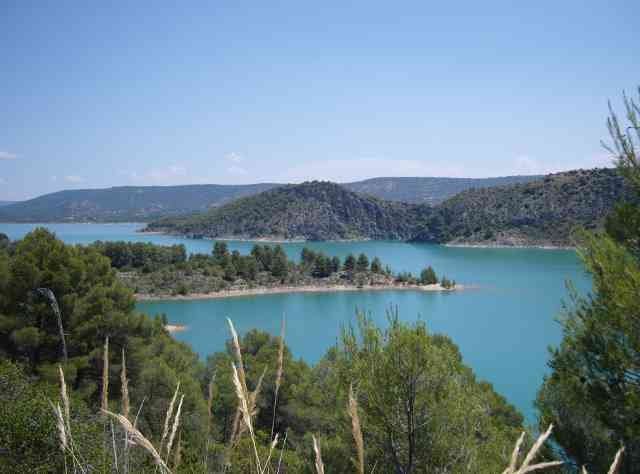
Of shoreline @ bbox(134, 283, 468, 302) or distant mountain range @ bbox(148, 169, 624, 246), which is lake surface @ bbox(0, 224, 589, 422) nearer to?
shoreline @ bbox(134, 283, 468, 302)

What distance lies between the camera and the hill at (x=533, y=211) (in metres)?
81.2

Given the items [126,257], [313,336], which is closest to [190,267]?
[126,257]

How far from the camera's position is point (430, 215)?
120m

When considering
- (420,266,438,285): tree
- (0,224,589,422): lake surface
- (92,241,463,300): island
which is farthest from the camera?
(420,266,438,285): tree

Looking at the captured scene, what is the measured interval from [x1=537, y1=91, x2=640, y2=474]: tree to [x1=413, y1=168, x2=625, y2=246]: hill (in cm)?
7544

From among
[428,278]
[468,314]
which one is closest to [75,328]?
[468,314]

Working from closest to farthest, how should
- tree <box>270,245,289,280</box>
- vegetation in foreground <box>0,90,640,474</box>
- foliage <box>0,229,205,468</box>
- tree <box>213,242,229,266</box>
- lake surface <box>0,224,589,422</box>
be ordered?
vegetation in foreground <box>0,90,640,474</box>, foliage <box>0,229,205,468</box>, lake surface <box>0,224,589,422</box>, tree <box>270,245,289,280</box>, tree <box>213,242,229,266</box>

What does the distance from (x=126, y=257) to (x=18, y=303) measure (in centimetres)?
4889

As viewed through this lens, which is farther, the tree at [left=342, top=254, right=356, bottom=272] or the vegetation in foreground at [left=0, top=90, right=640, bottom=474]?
the tree at [left=342, top=254, right=356, bottom=272]

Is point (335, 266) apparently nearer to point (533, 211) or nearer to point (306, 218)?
point (533, 211)

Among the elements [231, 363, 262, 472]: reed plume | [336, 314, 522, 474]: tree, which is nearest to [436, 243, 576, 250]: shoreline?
[336, 314, 522, 474]: tree

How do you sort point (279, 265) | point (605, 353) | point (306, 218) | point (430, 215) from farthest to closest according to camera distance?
point (306, 218), point (430, 215), point (279, 265), point (605, 353)

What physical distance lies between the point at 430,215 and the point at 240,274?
70499mm

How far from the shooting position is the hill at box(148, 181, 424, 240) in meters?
117
